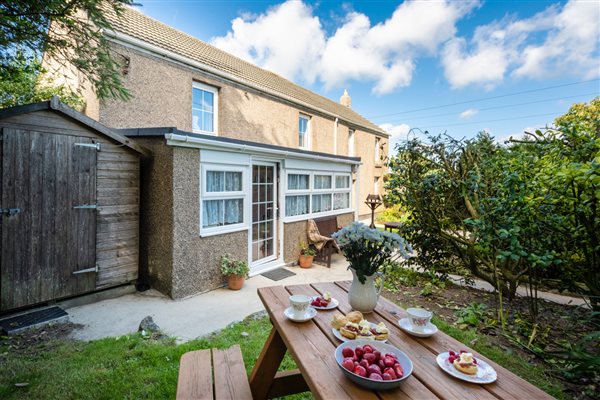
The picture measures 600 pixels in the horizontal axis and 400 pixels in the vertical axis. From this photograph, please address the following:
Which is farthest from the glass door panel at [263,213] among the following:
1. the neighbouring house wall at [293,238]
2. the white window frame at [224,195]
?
the white window frame at [224,195]

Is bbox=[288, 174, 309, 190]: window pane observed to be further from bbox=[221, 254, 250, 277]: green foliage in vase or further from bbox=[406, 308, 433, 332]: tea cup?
bbox=[406, 308, 433, 332]: tea cup

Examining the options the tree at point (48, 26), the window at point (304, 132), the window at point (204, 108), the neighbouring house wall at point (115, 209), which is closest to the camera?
the tree at point (48, 26)

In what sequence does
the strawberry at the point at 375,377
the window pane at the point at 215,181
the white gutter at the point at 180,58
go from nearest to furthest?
the strawberry at the point at 375,377 → the window pane at the point at 215,181 → the white gutter at the point at 180,58

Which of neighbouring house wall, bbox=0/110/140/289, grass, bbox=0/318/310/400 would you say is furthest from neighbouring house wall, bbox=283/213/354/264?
grass, bbox=0/318/310/400

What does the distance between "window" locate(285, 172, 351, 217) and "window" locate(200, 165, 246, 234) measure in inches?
64.6

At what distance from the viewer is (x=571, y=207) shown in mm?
3168

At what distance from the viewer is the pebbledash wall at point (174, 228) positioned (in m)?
4.89

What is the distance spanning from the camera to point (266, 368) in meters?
2.07

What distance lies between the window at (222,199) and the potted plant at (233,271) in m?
0.63

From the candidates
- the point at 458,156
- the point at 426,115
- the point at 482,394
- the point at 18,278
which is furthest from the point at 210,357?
the point at 426,115

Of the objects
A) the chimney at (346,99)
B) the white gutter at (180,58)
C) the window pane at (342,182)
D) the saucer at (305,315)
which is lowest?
the saucer at (305,315)

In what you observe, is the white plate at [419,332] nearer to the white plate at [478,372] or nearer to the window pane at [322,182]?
the white plate at [478,372]

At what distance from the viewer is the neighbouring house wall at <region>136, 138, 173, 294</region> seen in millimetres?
4922

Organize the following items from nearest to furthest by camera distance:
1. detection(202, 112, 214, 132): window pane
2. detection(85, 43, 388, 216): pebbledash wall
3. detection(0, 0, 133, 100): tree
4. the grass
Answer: the grass, detection(0, 0, 133, 100): tree, detection(85, 43, 388, 216): pebbledash wall, detection(202, 112, 214, 132): window pane
